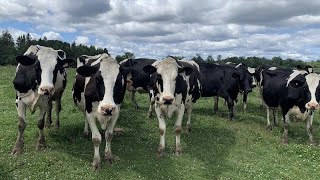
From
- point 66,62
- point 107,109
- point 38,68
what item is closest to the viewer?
point 107,109

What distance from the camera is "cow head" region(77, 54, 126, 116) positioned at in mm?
10647

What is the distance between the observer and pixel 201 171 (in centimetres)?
1202

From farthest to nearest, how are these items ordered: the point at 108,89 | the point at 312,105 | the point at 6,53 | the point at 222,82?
the point at 6,53, the point at 222,82, the point at 312,105, the point at 108,89

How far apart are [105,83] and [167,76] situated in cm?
245

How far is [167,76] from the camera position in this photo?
1258 cm

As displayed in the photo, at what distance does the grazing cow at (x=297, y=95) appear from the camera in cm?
1591

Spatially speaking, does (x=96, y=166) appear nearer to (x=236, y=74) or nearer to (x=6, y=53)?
(x=236, y=74)

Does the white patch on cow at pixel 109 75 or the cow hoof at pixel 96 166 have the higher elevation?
the white patch on cow at pixel 109 75

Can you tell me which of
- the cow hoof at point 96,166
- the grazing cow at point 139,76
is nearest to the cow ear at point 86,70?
the cow hoof at point 96,166

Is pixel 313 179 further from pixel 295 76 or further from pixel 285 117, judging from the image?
pixel 295 76

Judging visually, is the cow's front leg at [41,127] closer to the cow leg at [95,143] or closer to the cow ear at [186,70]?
the cow leg at [95,143]

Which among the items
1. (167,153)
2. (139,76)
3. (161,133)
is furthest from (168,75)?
(139,76)

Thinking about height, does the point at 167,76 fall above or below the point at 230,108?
above

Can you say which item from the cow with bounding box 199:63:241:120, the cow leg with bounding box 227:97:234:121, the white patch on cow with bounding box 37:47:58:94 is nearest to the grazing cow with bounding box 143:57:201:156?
the white patch on cow with bounding box 37:47:58:94
